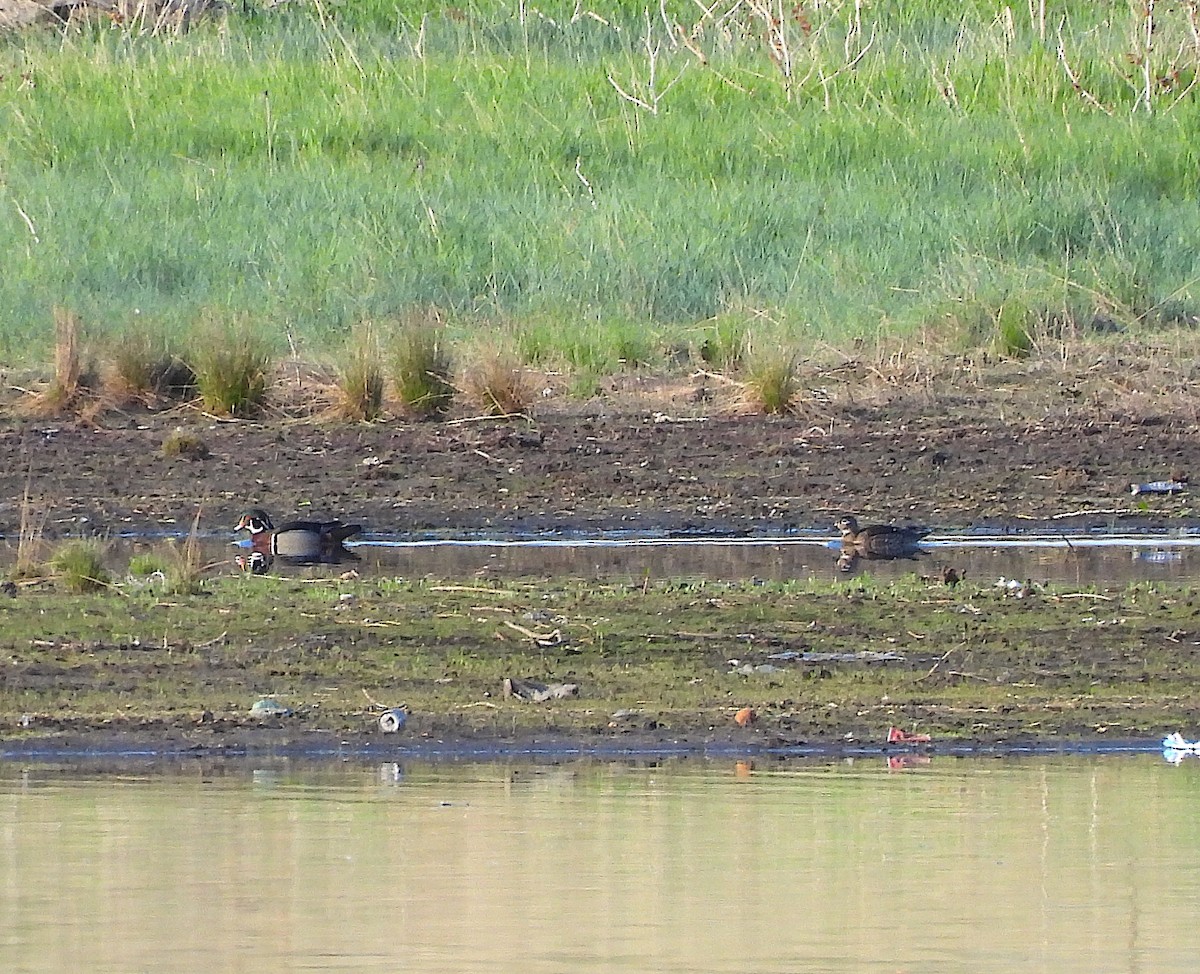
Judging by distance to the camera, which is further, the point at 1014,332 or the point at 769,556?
the point at 1014,332

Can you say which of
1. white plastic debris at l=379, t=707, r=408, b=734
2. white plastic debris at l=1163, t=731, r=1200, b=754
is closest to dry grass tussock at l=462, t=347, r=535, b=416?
white plastic debris at l=379, t=707, r=408, b=734

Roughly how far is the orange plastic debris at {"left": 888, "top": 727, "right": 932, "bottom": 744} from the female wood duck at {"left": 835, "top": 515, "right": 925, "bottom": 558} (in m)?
3.46

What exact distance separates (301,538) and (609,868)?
5312 millimetres

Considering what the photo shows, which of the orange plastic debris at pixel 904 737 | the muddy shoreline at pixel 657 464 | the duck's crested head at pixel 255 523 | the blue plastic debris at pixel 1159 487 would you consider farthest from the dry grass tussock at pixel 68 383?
the orange plastic debris at pixel 904 737

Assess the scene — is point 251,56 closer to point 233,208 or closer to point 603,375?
point 233,208

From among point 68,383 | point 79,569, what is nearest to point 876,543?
point 79,569

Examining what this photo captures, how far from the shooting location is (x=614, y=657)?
317 inches

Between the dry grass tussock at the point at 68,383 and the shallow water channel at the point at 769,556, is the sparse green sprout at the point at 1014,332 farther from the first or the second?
the dry grass tussock at the point at 68,383

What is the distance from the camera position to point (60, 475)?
12.7 m

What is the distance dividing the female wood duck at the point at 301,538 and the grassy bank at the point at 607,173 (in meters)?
4.10

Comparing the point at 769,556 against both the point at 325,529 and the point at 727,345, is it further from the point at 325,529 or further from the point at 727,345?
the point at 727,345

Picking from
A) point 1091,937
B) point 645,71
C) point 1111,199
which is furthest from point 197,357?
point 1091,937

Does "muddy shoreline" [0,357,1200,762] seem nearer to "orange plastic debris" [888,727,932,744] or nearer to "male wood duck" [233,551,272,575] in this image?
"male wood duck" [233,551,272,575]

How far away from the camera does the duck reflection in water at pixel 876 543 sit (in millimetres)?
10672
